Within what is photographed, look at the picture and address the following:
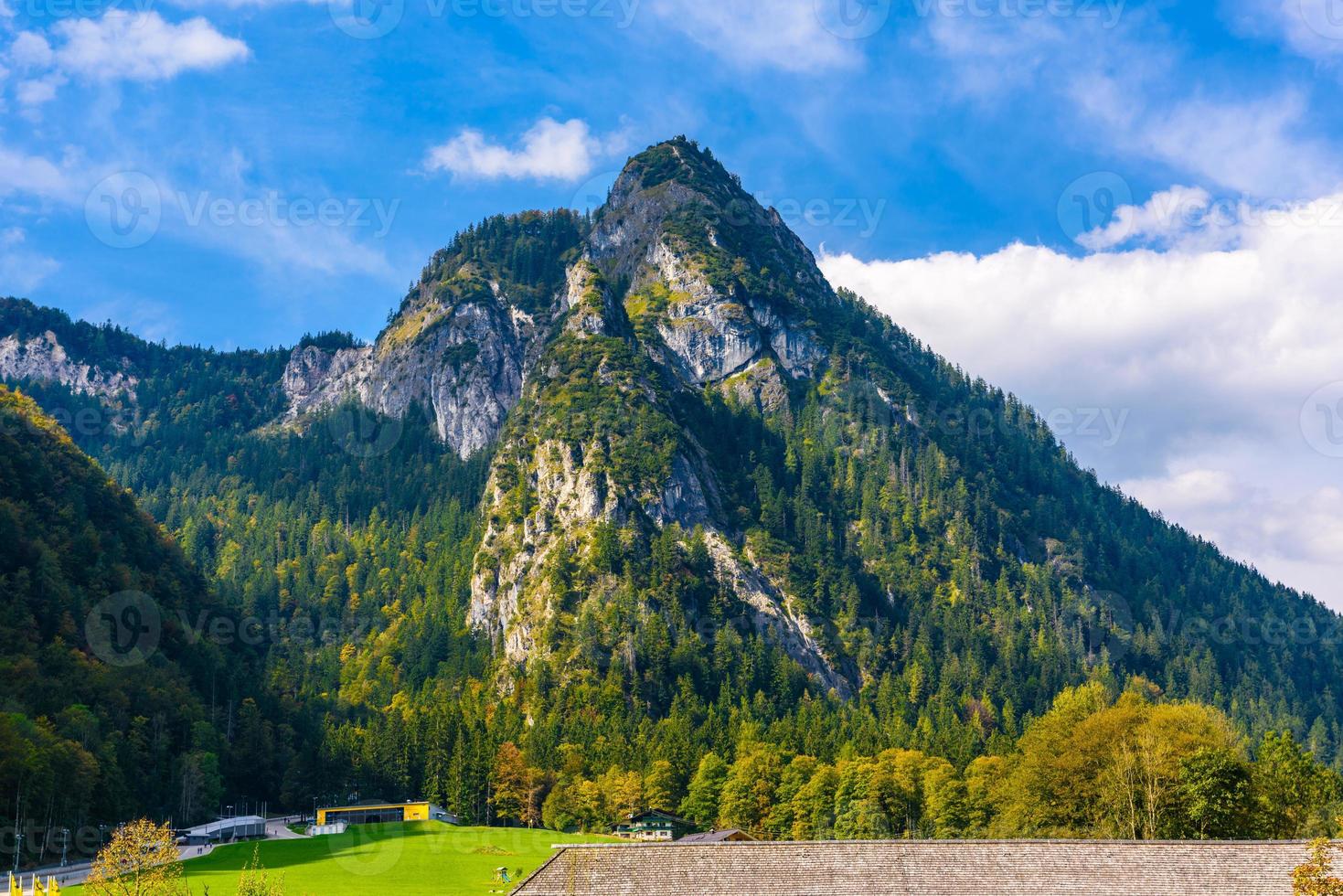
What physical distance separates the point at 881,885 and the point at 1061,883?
7.78 metres

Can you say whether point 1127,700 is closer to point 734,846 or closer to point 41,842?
point 734,846

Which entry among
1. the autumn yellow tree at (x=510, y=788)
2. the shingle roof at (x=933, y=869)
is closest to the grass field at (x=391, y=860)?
the autumn yellow tree at (x=510, y=788)

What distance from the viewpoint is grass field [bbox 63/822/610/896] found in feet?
320

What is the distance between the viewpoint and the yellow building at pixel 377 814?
15150 centimetres

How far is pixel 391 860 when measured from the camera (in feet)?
389

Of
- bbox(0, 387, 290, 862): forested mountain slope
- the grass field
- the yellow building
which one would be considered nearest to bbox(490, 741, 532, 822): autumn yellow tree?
the yellow building

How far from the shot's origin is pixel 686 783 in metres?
165

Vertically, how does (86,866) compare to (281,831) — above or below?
above

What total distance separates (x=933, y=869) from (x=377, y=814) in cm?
11515

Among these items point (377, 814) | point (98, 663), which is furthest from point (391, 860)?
point (98, 663)

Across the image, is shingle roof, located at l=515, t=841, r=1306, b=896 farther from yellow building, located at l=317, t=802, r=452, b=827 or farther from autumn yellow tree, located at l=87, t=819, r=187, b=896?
yellow building, located at l=317, t=802, r=452, b=827

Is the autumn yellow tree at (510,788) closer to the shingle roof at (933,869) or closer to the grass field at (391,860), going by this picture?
the grass field at (391,860)

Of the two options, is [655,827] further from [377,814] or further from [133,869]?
[133,869]

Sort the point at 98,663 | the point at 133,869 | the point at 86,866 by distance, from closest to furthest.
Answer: the point at 133,869 → the point at 86,866 → the point at 98,663
